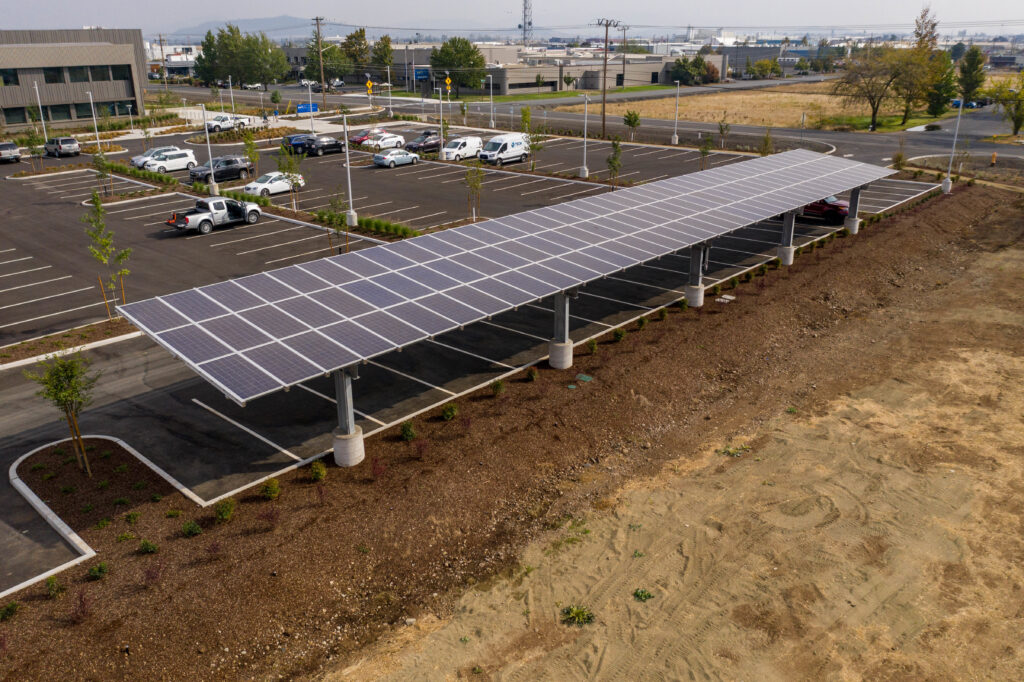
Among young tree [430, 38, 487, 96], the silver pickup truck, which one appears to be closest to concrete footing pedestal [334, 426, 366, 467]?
the silver pickup truck

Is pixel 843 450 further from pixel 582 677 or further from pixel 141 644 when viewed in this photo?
pixel 141 644

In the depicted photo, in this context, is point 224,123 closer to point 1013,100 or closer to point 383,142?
point 383,142

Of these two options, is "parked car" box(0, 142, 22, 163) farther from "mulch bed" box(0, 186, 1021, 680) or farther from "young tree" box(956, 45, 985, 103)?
"young tree" box(956, 45, 985, 103)

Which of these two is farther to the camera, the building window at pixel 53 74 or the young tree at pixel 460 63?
the young tree at pixel 460 63

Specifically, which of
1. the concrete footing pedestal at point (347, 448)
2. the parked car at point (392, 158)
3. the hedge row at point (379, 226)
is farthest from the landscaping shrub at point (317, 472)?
the parked car at point (392, 158)

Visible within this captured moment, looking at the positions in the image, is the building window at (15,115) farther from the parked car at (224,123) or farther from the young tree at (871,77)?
the young tree at (871,77)

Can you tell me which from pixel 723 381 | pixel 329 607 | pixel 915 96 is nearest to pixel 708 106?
pixel 915 96

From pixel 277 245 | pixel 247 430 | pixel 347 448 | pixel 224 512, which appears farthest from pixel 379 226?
pixel 224 512
